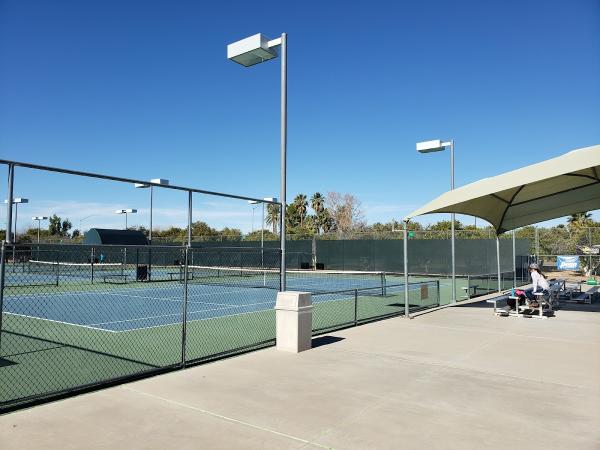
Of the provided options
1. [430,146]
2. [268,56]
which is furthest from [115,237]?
[268,56]

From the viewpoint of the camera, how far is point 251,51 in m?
8.99

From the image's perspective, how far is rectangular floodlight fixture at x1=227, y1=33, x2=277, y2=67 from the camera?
8.84m

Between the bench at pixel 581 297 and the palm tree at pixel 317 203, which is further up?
the palm tree at pixel 317 203

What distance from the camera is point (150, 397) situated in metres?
6.03

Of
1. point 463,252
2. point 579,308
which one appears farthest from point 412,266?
point 579,308

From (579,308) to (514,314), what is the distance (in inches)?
132

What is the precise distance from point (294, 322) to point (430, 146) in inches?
354

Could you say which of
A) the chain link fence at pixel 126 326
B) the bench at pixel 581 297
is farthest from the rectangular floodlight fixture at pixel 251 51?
the bench at pixel 581 297

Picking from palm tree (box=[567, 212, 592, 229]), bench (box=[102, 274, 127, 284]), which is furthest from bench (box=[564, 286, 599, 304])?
palm tree (box=[567, 212, 592, 229])

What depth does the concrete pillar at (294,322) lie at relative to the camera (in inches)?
338

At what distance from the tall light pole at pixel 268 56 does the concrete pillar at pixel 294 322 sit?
33.3 inches

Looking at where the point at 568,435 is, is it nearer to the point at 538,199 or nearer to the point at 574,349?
the point at 574,349

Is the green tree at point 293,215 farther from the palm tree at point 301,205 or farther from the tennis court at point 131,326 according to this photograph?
the tennis court at point 131,326

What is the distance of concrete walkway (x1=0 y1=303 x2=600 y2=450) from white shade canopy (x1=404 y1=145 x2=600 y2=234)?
434 cm
